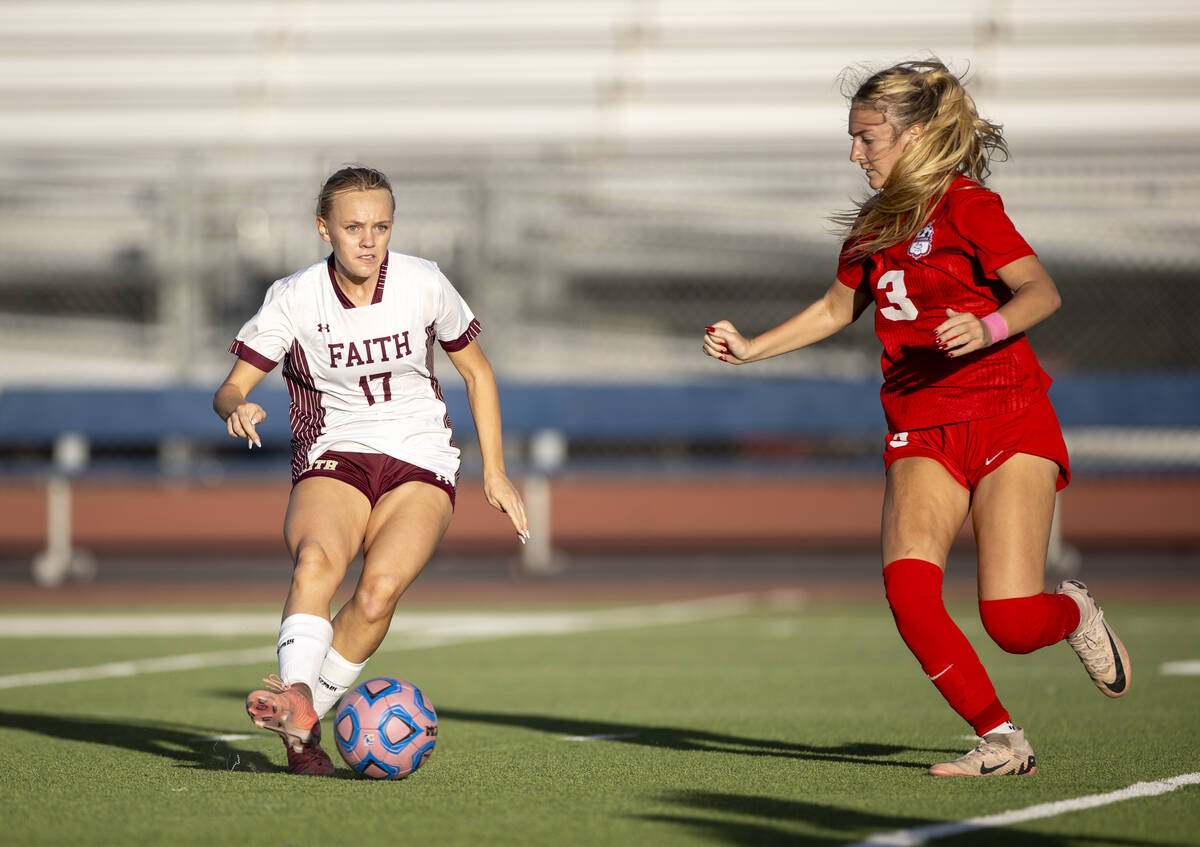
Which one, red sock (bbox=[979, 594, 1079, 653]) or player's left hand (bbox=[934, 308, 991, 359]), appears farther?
red sock (bbox=[979, 594, 1079, 653])

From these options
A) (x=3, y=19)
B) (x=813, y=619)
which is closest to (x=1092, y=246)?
(x=813, y=619)

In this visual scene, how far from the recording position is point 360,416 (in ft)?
16.3

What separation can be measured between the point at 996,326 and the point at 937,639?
97 centimetres

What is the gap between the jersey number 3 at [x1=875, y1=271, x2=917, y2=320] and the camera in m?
4.66

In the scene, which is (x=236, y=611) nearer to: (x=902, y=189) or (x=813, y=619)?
(x=813, y=619)

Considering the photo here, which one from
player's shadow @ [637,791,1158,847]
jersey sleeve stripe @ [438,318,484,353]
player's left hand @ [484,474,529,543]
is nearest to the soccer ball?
player's left hand @ [484,474,529,543]

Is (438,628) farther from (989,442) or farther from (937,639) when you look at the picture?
(989,442)

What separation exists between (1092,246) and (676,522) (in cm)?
509

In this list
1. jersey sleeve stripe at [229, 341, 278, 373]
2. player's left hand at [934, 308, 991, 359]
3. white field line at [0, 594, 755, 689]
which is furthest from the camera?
white field line at [0, 594, 755, 689]

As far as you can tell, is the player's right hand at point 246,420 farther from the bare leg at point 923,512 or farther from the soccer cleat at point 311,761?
the bare leg at point 923,512

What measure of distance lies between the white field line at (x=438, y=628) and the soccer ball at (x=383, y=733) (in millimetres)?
3375

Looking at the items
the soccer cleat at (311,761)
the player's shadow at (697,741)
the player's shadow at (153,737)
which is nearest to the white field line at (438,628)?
the player's shadow at (153,737)

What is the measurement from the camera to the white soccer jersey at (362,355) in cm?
489

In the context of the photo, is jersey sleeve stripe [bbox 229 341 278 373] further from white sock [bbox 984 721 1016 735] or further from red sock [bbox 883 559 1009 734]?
white sock [bbox 984 721 1016 735]
